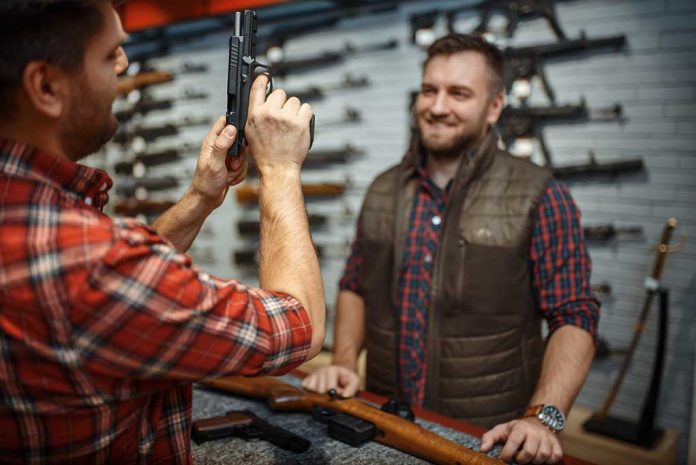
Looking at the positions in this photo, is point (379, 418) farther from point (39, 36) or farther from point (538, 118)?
point (538, 118)

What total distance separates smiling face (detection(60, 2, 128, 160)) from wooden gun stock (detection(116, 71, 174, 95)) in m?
5.06

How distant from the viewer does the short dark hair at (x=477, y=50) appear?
2.32 m

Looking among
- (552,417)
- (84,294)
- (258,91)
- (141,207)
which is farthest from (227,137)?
(141,207)

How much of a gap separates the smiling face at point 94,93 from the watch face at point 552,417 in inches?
52.7

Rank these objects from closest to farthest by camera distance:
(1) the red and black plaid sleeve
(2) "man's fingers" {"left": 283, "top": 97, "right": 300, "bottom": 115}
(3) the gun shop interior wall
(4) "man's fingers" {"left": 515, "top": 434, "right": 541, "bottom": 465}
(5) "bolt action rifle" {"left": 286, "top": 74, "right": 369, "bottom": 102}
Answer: (2) "man's fingers" {"left": 283, "top": 97, "right": 300, "bottom": 115} < (4) "man's fingers" {"left": 515, "top": 434, "right": 541, "bottom": 465} < (1) the red and black plaid sleeve < (3) the gun shop interior wall < (5) "bolt action rifle" {"left": 286, "top": 74, "right": 369, "bottom": 102}

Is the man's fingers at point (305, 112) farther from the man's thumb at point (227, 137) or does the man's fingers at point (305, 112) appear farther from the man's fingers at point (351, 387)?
the man's fingers at point (351, 387)

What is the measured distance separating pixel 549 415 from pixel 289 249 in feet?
3.27

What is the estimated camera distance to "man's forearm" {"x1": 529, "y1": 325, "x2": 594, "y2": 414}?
1.78 metres

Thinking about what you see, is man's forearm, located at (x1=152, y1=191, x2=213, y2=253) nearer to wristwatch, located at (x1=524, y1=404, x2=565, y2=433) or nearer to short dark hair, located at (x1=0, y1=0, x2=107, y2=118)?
short dark hair, located at (x1=0, y1=0, x2=107, y2=118)

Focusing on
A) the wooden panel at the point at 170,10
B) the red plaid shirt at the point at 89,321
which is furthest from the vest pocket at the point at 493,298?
the wooden panel at the point at 170,10

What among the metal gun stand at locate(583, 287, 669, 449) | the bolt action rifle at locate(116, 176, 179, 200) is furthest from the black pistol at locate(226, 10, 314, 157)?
the bolt action rifle at locate(116, 176, 179, 200)

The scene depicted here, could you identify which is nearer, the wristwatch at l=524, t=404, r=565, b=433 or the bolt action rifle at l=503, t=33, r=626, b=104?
the wristwatch at l=524, t=404, r=565, b=433

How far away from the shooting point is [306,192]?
480 centimetres

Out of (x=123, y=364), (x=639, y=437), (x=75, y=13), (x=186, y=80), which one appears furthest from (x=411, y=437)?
(x=186, y=80)
